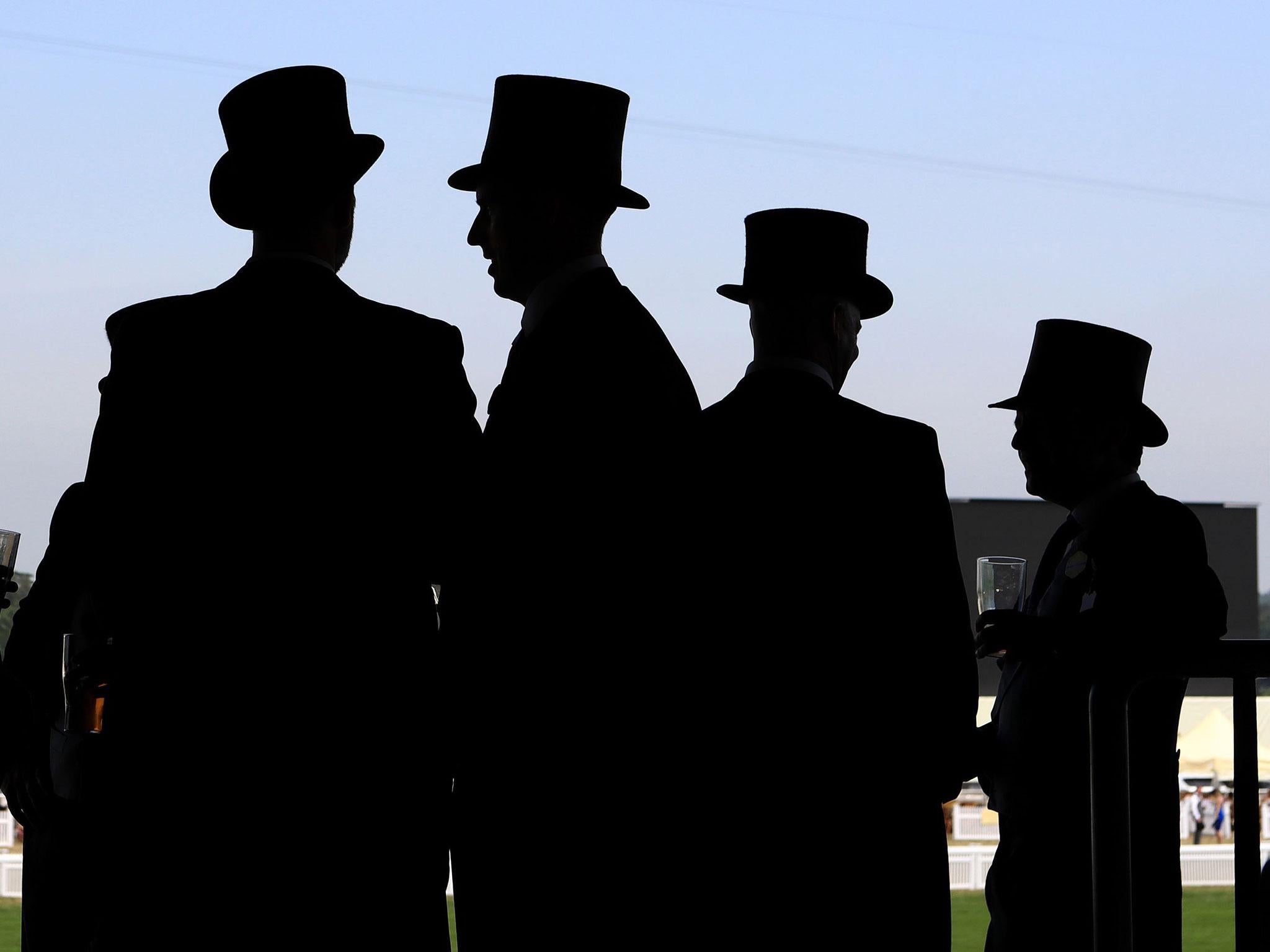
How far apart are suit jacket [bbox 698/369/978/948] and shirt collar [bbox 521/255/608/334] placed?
1.17 ft

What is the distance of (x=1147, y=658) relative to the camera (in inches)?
97.2

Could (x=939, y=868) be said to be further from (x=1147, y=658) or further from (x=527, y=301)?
(x=527, y=301)

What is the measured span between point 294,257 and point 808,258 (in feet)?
3.13

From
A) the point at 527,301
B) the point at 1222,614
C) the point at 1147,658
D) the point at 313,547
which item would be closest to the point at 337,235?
the point at 527,301

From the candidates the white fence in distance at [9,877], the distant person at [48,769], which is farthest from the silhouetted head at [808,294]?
the white fence in distance at [9,877]

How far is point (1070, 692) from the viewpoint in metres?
2.87

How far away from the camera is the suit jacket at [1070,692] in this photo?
9.81 ft

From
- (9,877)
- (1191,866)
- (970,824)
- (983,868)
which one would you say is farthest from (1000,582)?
(970,824)

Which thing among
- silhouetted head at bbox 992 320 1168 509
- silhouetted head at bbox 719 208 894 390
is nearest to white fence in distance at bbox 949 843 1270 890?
silhouetted head at bbox 992 320 1168 509

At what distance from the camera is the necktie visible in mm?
3342

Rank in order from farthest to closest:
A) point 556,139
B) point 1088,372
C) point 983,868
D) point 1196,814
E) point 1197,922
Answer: point 1196,814 → point 983,868 → point 1197,922 → point 1088,372 → point 556,139

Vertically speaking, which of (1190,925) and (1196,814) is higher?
(1196,814)

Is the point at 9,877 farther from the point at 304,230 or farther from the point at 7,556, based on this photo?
the point at 304,230

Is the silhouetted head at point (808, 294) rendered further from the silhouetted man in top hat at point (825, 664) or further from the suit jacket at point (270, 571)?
the suit jacket at point (270, 571)
